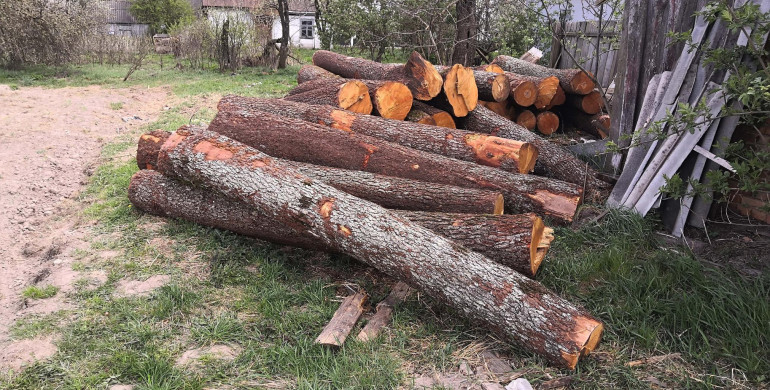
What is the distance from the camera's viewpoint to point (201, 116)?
856 cm

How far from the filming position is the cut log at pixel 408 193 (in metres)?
3.87

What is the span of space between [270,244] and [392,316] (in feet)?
4.81

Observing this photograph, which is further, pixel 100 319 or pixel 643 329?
pixel 100 319

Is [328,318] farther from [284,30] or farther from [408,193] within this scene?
[284,30]

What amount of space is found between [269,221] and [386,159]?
1.19 m

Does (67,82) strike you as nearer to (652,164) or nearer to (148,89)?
(148,89)

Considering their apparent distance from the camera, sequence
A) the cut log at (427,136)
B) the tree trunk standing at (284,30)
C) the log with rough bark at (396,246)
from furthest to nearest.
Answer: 1. the tree trunk standing at (284,30)
2. the cut log at (427,136)
3. the log with rough bark at (396,246)

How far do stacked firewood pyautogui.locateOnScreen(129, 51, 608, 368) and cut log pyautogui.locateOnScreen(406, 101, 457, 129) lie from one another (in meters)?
0.02

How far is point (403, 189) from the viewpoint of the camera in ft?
13.3

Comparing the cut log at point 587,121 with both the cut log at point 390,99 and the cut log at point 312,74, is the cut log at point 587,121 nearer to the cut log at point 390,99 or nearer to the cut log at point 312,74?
the cut log at point 390,99

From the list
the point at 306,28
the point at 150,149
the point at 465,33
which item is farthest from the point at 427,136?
the point at 306,28

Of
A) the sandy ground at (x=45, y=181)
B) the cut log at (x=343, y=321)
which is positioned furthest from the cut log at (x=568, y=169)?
the sandy ground at (x=45, y=181)

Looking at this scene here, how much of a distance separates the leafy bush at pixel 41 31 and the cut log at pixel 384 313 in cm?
1345

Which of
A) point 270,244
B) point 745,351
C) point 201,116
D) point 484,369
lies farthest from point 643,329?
point 201,116
